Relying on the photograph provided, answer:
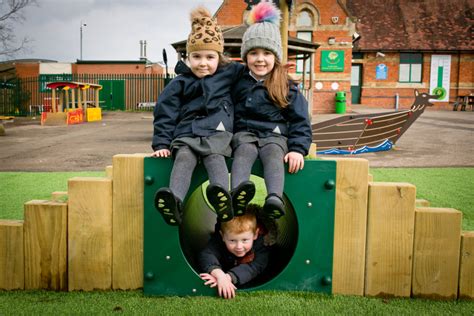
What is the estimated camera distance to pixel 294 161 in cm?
264

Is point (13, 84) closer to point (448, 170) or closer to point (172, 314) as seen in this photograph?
point (448, 170)

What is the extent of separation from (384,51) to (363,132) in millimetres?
22705

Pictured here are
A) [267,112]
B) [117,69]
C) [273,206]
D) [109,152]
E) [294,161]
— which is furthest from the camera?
[117,69]

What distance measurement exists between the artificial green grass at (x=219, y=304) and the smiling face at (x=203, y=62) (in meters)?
1.31

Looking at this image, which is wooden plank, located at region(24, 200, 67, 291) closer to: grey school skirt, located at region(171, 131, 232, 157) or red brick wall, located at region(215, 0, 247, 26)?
grey school skirt, located at region(171, 131, 232, 157)

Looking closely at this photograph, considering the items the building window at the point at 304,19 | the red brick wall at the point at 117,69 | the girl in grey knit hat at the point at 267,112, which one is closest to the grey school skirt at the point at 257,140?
the girl in grey knit hat at the point at 267,112

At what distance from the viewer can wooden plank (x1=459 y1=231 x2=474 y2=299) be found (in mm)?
2660

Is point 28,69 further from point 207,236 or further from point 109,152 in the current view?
point 207,236

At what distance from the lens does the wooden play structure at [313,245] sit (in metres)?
2.67

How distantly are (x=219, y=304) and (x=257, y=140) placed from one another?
2.97 ft

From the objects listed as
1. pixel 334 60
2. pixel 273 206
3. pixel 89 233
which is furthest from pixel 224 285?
pixel 334 60

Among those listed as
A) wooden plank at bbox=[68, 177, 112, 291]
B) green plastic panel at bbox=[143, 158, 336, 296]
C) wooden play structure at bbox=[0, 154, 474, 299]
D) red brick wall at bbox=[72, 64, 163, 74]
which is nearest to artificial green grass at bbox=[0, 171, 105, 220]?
wooden play structure at bbox=[0, 154, 474, 299]

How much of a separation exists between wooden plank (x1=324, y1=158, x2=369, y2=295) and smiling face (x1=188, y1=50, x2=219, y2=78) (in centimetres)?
96

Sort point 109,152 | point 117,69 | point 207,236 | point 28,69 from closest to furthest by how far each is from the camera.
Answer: point 207,236, point 109,152, point 117,69, point 28,69
